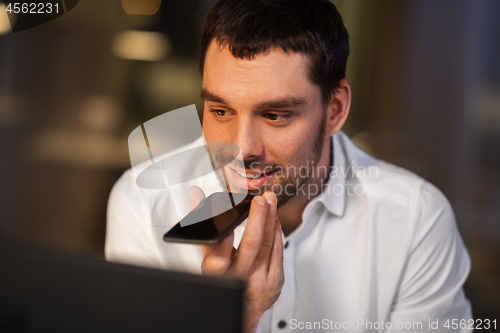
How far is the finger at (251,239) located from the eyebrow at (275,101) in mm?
246

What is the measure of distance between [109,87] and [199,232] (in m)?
1.12

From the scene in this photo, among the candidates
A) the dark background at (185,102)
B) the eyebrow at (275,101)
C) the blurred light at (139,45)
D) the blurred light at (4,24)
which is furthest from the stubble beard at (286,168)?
the blurred light at (4,24)

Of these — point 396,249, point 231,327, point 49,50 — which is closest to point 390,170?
point 396,249

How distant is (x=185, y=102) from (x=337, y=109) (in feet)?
1.79

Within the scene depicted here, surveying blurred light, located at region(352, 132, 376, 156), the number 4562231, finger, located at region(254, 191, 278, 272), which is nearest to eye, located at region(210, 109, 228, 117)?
finger, located at region(254, 191, 278, 272)

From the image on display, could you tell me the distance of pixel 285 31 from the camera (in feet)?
2.37

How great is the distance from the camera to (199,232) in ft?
1.33

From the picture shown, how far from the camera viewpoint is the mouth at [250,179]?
2.49 feet

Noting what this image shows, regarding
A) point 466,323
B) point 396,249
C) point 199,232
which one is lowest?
point 466,323

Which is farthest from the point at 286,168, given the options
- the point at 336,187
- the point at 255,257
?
the point at 255,257

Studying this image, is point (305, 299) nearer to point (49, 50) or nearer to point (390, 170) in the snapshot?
point (390, 170)

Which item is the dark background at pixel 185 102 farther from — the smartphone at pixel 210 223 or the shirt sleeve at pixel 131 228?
the smartphone at pixel 210 223

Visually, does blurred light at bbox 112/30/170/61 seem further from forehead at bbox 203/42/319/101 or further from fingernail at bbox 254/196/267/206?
fingernail at bbox 254/196/267/206

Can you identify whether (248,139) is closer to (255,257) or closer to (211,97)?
(211,97)
